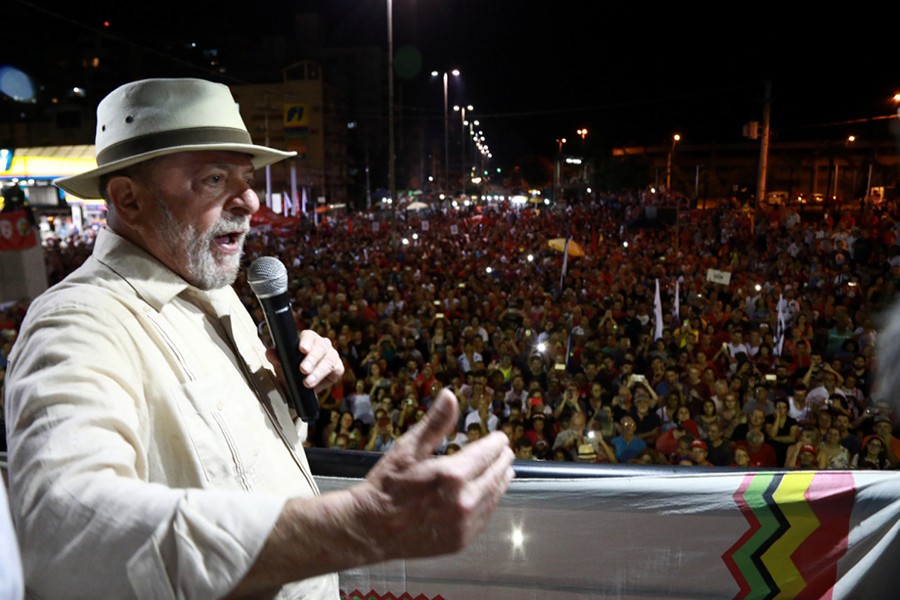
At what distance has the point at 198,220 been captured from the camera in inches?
60.0

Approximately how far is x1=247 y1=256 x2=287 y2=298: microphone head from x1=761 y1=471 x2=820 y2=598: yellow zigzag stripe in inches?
62.5

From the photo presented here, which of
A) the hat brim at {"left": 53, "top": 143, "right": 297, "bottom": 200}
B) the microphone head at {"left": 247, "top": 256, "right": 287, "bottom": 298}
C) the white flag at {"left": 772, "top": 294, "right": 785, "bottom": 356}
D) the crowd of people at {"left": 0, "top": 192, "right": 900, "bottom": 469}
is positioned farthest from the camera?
the white flag at {"left": 772, "top": 294, "right": 785, "bottom": 356}

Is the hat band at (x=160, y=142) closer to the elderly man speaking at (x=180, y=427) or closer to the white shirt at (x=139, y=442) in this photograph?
the elderly man speaking at (x=180, y=427)

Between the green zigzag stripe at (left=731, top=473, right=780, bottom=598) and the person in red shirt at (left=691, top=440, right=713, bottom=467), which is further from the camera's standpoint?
the person in red shirt at (left=691, top=440, right=713, bottom=467)

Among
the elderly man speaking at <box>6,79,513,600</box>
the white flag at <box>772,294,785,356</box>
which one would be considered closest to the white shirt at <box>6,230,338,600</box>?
the elderly man speaking at <box>6,79,513,600</box>

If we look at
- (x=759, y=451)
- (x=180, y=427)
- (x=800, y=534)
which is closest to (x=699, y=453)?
(x=759, y=451)

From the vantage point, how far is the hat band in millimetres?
1462

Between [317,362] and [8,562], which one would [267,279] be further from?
[8,562]

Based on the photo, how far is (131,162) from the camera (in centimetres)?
145

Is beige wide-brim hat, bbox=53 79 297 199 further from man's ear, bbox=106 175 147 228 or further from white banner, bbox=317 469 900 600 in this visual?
white banner, bbox=317 469 900 600

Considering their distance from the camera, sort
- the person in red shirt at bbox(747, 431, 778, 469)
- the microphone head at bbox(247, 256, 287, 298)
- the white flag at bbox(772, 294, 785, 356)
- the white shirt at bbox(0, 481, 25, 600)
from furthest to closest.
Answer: the white flag at bbox(772, 294, 785, 356) < the person in red shirt at bbox(747, 431, 778, 469) < the microphone head at bbox(247, 256, 287, 298) < the white shirt at bbox(0, 481, 25, 600)

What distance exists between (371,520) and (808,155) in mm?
73597

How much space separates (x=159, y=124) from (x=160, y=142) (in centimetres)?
4

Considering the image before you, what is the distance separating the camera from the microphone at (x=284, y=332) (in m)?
1.72
